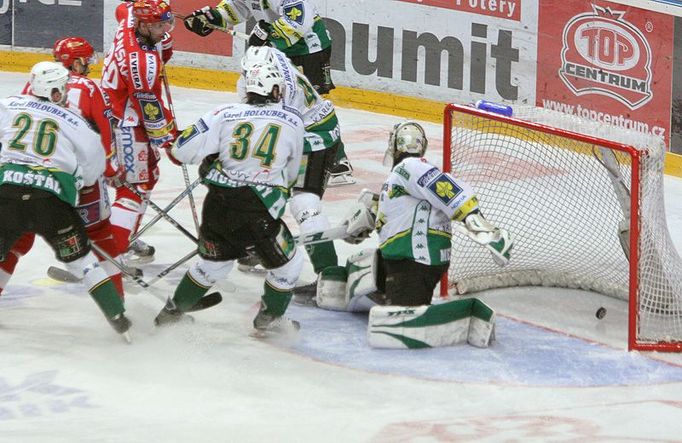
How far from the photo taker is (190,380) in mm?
4824

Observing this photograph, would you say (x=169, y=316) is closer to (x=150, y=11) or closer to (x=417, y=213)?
(x=417, y=213)

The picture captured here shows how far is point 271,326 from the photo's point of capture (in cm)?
530

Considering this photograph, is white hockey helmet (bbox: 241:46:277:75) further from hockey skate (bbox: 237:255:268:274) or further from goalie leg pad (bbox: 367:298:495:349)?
hockey skate (bbox: 237:255:268:274)

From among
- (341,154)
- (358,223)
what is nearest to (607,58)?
(341,154)

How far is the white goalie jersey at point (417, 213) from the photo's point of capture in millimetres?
5082

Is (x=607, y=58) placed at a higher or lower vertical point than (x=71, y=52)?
higher

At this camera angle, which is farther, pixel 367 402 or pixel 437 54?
pixel 437 54

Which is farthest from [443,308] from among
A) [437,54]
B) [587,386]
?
[437,54]

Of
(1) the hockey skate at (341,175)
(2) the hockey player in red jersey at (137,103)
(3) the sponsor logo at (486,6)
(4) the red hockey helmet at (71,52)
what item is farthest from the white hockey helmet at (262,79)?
(3) the sponsor logo at (486,6)

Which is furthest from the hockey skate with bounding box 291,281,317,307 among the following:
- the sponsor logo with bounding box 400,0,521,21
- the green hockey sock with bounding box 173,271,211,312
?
the sponsor logo with bounding box 400,0,521,21

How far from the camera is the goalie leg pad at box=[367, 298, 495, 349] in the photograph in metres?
5.13

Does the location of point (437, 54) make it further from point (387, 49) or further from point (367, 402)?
point (367, 402)

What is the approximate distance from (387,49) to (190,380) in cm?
452

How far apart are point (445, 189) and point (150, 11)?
1.52m
